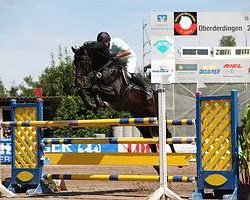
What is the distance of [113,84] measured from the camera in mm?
9414

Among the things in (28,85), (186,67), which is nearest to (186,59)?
(186,67)

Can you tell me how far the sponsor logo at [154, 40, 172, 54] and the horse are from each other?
Result: 24.1 m

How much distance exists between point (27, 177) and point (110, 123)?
5.10 ft

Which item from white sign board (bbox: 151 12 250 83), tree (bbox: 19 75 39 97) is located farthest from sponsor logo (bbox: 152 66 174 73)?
tree (bbox: 19 75 39 97)

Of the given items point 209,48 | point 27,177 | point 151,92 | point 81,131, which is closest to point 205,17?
point 209,48

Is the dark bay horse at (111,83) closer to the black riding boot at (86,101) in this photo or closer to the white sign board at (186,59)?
the black riding boot at (86,101)

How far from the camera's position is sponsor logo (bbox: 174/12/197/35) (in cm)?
3502

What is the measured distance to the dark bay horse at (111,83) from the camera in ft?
30.2

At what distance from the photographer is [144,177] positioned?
730 centimetres

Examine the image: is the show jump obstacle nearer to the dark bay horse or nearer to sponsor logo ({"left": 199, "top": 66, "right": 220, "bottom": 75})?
the dark bay horse

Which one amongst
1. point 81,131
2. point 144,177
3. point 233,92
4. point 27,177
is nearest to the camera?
point 233,92

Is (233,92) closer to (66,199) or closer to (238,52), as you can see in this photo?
(66,199)

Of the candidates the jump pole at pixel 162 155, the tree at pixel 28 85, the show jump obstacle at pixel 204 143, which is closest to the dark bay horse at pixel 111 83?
the show jump obstacle at pixel 204 143

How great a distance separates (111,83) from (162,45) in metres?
25.0
